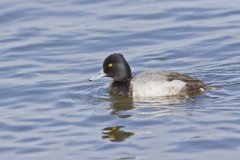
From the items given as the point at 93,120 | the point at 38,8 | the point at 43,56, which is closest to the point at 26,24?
the point at 38,8

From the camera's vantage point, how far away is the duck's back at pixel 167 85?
13766 mm

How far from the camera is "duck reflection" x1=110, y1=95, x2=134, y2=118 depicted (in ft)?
42.5

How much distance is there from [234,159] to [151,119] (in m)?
2.35

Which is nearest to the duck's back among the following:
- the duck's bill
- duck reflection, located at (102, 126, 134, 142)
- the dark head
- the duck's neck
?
the duck's neck

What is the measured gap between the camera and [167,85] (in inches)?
544

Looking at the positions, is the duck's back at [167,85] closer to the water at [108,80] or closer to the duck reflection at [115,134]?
the water at [108,80]

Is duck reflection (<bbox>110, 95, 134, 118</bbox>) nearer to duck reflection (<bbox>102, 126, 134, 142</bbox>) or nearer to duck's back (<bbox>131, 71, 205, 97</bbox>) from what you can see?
duck's back (<bbox>131, 71, 205, 97</bbox>)

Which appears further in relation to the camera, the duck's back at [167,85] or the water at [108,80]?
the duck's back at [167,85]

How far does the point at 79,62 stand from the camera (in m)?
16.2

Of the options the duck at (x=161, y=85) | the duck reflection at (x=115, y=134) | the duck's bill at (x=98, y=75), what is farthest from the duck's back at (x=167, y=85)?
the duck reflection at (x=115, y=134)

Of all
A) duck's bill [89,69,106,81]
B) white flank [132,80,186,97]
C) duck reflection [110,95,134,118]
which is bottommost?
duck reflection [110,95,134,118]

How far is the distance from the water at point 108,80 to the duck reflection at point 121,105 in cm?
2

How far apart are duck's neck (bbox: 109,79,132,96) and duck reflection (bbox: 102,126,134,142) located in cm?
209

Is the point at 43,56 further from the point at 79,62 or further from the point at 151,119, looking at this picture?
the point at 151,119
